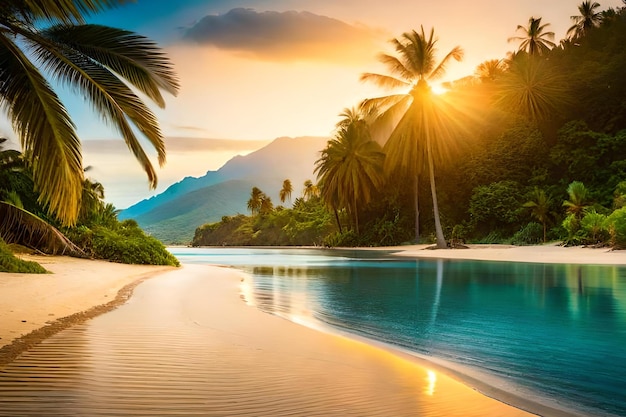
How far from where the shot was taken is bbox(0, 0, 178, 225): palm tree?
6.86m

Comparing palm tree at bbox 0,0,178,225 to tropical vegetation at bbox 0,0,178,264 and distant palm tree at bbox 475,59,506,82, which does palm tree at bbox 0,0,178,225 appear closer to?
tropical vegetation at bbox 0,0,178,264

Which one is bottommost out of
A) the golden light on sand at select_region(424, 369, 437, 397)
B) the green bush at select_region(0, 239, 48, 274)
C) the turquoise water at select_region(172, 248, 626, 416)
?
the turquoise water at select_region(172, 248, 626, 416)

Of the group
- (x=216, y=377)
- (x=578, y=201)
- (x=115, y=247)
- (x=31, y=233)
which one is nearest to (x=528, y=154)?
(x=578, y=201)

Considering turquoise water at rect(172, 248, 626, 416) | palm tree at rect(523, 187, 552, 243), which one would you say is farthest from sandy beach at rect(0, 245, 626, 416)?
palm tree at rect(523, 187, 552, 243)

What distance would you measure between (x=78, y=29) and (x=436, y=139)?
3135 centimetres

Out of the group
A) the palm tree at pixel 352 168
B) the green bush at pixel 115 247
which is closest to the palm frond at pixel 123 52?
the green bush at pixel 115 247

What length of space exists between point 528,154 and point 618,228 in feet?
48.3

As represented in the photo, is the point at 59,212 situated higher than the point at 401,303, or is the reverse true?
the point at 59,212

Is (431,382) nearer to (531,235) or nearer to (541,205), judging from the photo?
(541,205)

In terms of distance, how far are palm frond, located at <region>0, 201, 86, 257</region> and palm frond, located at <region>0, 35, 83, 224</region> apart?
911cm

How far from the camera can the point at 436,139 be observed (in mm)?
36562

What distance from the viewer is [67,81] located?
7859 millimetres

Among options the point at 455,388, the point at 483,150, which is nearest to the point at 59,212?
the point at 455,388

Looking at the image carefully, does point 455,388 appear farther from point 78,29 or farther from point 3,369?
point 78,29
